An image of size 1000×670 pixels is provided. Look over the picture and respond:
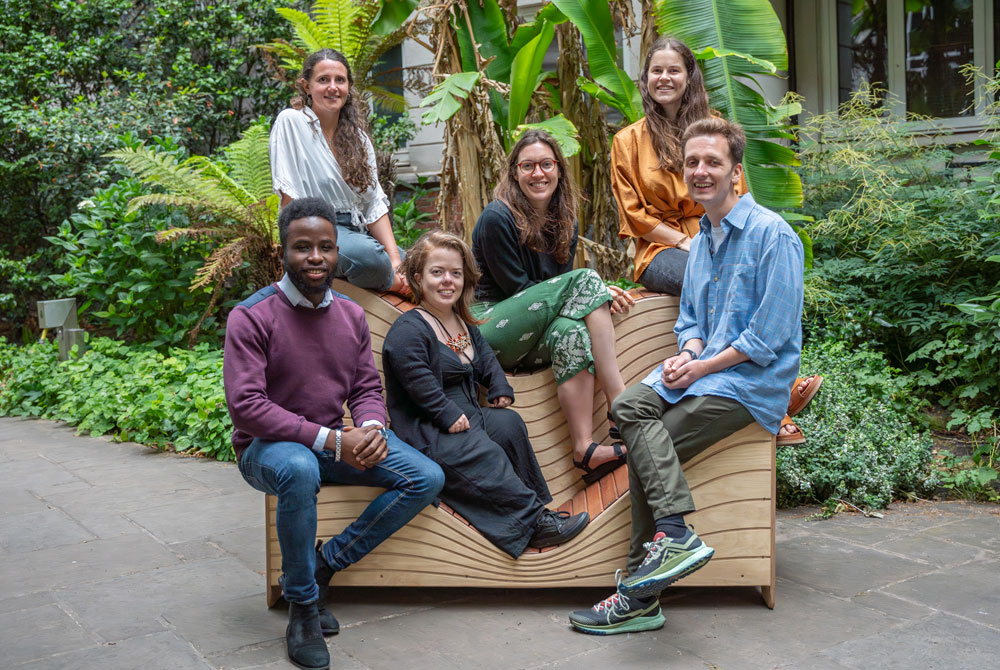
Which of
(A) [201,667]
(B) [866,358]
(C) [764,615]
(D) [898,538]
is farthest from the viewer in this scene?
(B) [866,358]

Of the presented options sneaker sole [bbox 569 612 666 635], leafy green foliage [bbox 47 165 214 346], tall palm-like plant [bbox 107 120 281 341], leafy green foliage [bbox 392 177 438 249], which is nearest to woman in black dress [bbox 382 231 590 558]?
sneaker sole [bbox 569 612 666 635]

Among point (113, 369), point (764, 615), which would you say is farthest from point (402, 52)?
point (764, 615)

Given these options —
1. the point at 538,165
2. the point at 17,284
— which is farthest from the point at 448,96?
the point at 17,284

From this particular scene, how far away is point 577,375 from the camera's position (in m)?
3.95

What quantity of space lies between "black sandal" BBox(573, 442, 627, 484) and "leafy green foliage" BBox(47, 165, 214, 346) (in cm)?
520

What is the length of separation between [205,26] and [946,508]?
30.3 ft

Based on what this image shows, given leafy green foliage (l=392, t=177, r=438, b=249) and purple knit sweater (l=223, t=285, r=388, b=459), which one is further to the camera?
leafy green foliage (l=392, t=177, r=438, b=249)

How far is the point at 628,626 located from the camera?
332cm

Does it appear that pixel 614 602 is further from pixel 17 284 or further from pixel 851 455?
pixel 17 284

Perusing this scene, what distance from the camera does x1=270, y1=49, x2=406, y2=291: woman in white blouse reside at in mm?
4047

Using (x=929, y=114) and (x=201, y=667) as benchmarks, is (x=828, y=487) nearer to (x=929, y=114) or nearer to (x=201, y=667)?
(x=201, y=667)

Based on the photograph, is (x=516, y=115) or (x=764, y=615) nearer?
(x=764, y=615)

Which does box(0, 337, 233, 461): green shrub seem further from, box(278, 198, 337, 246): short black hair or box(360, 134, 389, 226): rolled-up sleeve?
box(278, 198, 337, 246): short black hair

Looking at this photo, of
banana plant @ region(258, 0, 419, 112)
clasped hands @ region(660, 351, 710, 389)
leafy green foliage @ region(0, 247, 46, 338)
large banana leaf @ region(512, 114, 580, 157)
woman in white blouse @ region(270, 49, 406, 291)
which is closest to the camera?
clasped hands @ region(660, 351, 710, 389)
